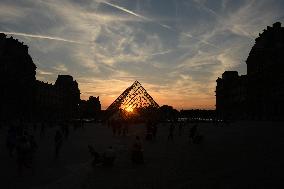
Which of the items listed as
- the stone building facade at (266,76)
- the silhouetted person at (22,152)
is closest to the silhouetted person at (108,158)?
the silhouetted person at (22,152)

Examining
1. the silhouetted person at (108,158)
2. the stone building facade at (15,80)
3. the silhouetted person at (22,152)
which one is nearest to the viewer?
the silhouetted person at (22,152)

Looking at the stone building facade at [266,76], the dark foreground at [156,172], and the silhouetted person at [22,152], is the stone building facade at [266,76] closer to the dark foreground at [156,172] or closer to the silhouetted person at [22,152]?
the dark foreground at [156,172]

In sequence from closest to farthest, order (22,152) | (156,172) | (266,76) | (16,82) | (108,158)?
(22,152) < (156,172) < (108,158) < (16,82) < (266,76)

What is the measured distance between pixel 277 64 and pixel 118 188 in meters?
85.6

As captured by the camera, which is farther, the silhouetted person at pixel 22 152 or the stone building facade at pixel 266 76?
the stone building facade at pixel 266 76

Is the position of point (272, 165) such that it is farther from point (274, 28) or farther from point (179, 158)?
point (274, 28)

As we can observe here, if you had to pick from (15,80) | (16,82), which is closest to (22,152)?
(15,80)

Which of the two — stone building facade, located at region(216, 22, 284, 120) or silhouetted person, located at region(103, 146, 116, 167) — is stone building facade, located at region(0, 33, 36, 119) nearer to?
stone building facade, located at region(216, 22, 284, 120)

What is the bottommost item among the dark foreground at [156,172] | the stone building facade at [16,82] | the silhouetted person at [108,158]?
the dark foreground at [156,172]

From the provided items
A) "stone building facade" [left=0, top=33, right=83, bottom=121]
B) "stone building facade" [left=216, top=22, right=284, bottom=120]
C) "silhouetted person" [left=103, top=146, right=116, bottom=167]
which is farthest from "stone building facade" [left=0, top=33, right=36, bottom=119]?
"silhouetted person" [left=103, top=146, right=116, bottom=167]

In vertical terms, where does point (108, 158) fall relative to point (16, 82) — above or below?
below

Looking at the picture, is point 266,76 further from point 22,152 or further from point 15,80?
point 22,152

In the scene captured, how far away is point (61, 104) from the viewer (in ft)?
404

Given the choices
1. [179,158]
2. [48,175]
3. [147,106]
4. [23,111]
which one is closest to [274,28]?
[147,106]
